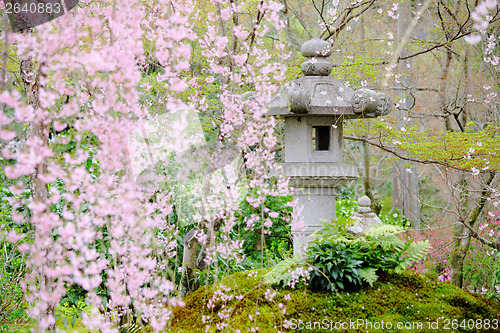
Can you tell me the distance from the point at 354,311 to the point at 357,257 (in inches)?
18.7

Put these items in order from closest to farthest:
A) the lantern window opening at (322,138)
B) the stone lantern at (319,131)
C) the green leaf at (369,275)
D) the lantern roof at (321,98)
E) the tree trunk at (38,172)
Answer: the tree trunk at (38,172), the green leaf at (369,275), the lantern roof at (321,98), the stone lantern at (319,131), the lantern window opening at (322,138)

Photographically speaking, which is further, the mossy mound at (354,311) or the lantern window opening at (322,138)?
the lantern window opening at (322,138)

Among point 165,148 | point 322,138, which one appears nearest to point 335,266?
point 322,138

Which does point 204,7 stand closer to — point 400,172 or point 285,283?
point 285,283

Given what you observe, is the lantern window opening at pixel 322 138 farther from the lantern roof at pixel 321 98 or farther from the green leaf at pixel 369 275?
the green leaf at pixel 369 275

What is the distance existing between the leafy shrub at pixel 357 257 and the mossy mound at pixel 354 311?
0.12 m

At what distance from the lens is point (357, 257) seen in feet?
12.1

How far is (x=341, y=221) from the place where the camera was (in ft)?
12.8

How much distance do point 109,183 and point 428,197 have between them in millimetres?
13364

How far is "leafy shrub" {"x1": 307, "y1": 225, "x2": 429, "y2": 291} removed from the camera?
3.61 meters

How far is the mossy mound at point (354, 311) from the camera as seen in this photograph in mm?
3273

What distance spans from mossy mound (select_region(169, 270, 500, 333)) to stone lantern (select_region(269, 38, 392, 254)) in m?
0.67

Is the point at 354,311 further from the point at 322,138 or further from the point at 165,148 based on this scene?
the point at 165,148

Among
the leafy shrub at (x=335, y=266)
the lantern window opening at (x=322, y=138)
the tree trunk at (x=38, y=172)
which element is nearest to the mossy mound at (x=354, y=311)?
the leafy shrub at (x=335, y=266)
